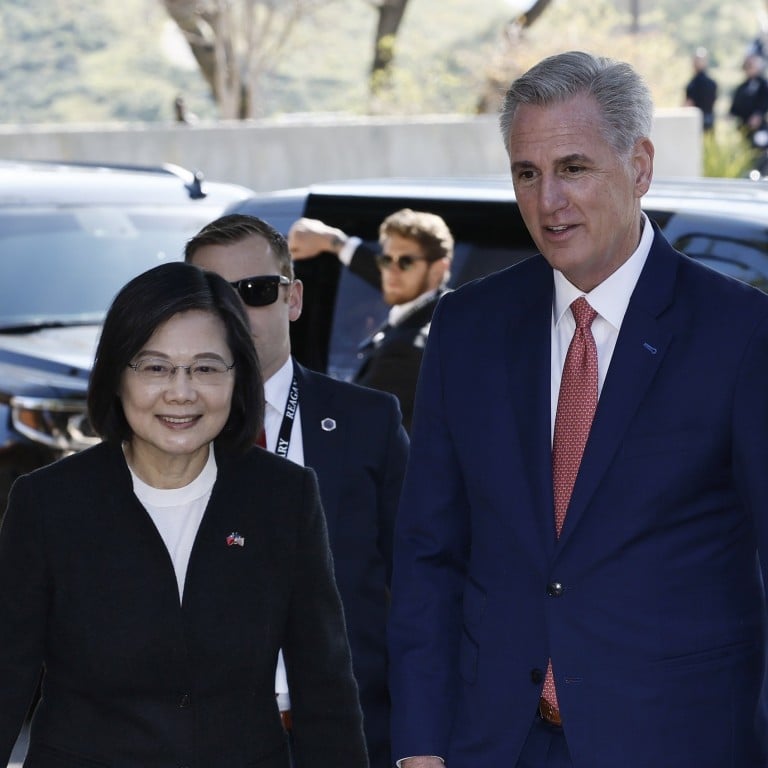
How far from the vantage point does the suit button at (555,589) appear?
3148 mm

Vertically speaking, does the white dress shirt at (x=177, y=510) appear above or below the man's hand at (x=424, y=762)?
above

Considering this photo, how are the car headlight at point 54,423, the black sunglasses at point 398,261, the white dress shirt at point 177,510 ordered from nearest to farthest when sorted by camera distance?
the white dress shirt at point 177,510, the black sunglasses at point 398,261, the car headlight at point 54,423

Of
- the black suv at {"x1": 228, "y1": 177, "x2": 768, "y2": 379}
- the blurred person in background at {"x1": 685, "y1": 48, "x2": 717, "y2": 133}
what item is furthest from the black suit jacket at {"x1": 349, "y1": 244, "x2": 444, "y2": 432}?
the blurred person in background at {"x1": 685, "y1": 48, "x2": 717, "y2": 133}

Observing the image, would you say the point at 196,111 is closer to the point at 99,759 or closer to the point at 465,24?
the point at 465,24

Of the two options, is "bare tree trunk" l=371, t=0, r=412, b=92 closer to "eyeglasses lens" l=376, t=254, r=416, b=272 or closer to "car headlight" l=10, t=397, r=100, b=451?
"car headlight" l=10, t=397, r=100, b=451

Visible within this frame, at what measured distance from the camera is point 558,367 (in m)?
3.30

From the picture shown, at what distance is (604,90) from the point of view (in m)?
3.23

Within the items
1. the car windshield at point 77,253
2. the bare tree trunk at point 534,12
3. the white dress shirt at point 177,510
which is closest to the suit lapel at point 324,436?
the white dress shirt at point 177,510

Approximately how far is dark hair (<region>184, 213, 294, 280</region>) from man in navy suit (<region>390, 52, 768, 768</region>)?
1.05m

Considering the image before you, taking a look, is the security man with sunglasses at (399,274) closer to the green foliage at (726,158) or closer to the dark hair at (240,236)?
the dark hair at (240,236)

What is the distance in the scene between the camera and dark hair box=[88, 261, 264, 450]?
136 inches

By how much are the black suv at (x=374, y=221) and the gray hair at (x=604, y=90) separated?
214cm

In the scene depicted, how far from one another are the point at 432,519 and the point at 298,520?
29 cm

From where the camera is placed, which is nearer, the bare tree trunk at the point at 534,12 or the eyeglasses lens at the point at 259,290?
the eyeglasses lens at the point at 259,290
